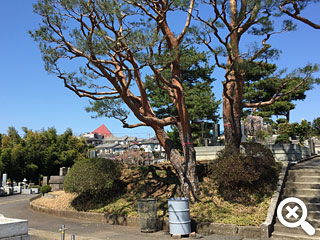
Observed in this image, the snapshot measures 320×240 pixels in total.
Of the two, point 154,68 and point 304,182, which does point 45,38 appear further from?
point 304,182

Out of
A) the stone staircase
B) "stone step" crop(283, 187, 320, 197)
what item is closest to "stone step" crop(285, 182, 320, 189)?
the stone staircase

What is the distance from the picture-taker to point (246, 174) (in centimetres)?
1038

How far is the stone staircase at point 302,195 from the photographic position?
8464mm

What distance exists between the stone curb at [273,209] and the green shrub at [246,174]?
0.78 feet

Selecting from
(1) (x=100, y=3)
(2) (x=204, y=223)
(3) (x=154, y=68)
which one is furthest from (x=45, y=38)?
(2) (x=204, y=223)

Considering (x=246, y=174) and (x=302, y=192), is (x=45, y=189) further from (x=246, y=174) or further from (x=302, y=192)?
(x=302, y=192)

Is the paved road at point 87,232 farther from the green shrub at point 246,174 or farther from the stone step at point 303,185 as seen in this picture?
the stone step at point 303,185

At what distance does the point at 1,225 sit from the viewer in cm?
463

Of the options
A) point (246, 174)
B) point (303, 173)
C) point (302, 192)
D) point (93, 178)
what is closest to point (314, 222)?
point (302, 192)

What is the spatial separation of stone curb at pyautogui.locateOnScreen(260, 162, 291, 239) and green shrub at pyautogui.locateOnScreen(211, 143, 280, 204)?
24 cm

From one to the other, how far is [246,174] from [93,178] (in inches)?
237

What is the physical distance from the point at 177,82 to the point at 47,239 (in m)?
7.03

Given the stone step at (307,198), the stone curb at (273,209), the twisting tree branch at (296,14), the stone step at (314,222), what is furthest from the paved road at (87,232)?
the twisting tree branch at (296,14)

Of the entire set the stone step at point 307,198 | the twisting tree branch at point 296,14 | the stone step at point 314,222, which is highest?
the twisting tree branch at point 296,14
